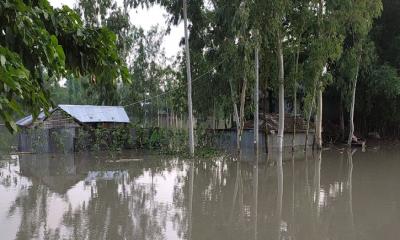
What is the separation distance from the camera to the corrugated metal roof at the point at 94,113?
23484mm

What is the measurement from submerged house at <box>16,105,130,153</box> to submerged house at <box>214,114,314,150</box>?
625 centimetres

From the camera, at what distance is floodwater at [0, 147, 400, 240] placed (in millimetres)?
7785

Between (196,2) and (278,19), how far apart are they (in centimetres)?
450

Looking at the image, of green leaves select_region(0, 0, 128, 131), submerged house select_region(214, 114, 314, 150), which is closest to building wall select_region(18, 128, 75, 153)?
submerged house select_region(214, 114, 314, 150)

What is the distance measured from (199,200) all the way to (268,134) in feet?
45.1

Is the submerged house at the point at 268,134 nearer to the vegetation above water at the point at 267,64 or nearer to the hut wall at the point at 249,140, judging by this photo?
the hut wall at the point at 249,140

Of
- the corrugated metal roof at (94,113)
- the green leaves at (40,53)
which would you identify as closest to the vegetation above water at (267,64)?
the green leaves at (40,53)

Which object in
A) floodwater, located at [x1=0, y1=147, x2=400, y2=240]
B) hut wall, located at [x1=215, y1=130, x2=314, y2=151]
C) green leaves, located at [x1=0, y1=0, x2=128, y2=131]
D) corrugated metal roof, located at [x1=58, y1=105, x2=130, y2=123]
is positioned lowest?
floodwater, located at [x1=0, y1=147, x2=400, y2=240]

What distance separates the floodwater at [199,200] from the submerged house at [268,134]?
5.48m

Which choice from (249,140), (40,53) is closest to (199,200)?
(40,53)

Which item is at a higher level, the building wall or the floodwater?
the building wall

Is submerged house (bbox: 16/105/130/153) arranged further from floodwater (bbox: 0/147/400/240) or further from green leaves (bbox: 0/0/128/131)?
green leaves (bbox: 0/0/128/131)

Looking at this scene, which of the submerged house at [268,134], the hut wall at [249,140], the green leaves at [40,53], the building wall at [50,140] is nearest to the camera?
the green leaves at [40,53]

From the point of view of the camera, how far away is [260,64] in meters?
23.3
